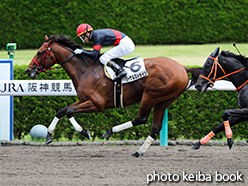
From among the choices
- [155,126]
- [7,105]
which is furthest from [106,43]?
[7,105]

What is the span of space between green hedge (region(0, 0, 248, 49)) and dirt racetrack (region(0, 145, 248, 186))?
8.24 metres

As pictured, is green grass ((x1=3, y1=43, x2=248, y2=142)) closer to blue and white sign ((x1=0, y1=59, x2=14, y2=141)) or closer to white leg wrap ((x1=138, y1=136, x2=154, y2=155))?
blue and white sign ((x1=0, y1=59, x2=14, y2=141))

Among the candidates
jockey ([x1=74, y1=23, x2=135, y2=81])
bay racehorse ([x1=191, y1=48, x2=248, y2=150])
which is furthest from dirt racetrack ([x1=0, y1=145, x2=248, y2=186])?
jockey ([x1=74, y1=23, x2=135, y2=81])

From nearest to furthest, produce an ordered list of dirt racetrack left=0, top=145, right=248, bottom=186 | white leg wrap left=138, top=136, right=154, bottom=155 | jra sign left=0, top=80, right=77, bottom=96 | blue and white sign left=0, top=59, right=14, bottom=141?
dirt racetrack left=0, top=145, right=248, bottom=186 < white leg wrap left=138, top=136, right=154, bottom=155 < jra sign left=0, top=80, right=77, bottom=96 < blue and white sign left=0, top=59, right=14, bottom=141

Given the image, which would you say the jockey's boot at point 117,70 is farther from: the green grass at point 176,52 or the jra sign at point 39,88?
the green grass at point 176,52

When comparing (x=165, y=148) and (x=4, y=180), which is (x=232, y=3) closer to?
(x=165, y=148)

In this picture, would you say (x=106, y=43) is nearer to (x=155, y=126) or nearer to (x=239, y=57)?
(x=155, y=126)

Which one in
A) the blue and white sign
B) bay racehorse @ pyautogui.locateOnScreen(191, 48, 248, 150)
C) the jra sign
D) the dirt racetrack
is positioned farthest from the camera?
the blue and white sign

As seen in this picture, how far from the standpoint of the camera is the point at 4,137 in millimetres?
7688

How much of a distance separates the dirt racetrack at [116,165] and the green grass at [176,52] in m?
6.32

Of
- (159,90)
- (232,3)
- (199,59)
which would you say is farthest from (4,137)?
(232,3)

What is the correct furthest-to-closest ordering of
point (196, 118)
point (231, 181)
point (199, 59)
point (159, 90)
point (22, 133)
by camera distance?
1. point (199, 59)
2. point (22, 133)
3. point (196, 118)
4. point (159, 90)
5. point (231, 181)

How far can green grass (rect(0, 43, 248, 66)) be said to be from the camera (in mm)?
13416

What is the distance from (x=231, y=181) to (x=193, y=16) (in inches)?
434
